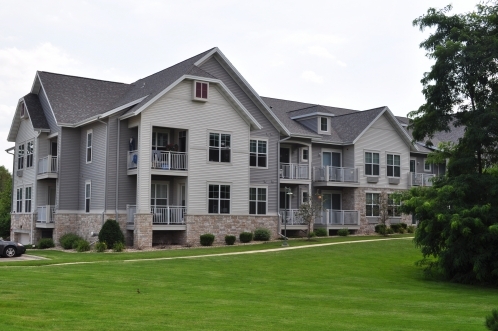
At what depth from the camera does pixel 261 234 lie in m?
34.8

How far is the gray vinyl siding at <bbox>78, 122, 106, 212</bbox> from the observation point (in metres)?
33.1

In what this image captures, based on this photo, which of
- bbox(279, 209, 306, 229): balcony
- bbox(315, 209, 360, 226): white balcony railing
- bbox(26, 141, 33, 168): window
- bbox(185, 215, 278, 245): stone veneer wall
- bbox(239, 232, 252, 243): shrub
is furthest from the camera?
bbox(315, 209, 360, 226): white balcony railing

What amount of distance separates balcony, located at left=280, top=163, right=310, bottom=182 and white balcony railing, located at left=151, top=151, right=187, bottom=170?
7.71 meters

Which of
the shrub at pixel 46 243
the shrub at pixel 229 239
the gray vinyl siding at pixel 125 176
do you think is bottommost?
the shrub at pixel 46 243

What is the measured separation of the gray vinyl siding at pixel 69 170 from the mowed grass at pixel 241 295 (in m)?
8.98

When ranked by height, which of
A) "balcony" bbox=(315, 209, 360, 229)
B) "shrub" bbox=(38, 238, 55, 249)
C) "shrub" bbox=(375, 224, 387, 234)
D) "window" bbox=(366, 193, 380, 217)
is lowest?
"shrub" bbox=(38, 238, 55, 249)

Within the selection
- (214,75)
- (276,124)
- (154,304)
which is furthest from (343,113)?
(154,304)

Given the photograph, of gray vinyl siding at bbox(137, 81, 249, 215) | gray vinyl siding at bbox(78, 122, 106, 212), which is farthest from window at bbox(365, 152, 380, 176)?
gray vinyl siding at bbox(78, 122, 106, 212)

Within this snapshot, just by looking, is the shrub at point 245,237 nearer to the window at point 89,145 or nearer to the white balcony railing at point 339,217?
the white balcony railing at point 339,217

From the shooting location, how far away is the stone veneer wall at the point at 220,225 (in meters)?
32.8

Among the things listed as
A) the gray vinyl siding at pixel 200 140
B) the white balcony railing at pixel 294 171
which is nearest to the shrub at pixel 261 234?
the gray vinyl siding at pixel 200 140

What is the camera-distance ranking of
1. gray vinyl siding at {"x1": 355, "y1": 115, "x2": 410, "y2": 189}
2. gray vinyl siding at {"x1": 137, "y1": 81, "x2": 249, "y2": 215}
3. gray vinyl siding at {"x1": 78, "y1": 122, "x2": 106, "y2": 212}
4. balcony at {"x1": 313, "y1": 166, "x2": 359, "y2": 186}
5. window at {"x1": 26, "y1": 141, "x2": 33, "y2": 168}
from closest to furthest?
gray vinyl siding at {"x1": 137, "y1": 81, "x2": 249, "y2": 215} → gray vinyl siding at {"x1": 78, "y1": 122, "x2": 106, "y2": 212} → window at {"x1": 26, "y1": 141, "x2": 33, "y2": 168} → balcony at {"x1": 313, "y1": 166, "x2": 359, "y2": 186} → gray vinyl siding at {"x1": 355, "y1": 115, "x2": 410, "y2": 189}

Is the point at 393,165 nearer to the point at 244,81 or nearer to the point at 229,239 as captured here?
the point at 244,81

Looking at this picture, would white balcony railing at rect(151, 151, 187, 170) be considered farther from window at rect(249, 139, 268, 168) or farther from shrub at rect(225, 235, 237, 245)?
window at rect(249, 139, 268, 168)
